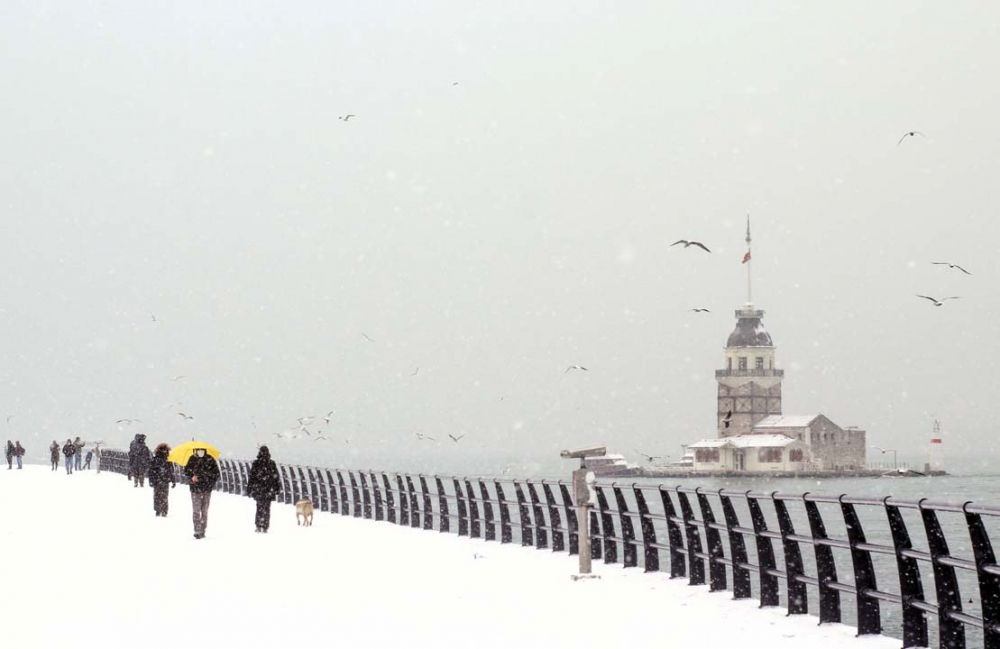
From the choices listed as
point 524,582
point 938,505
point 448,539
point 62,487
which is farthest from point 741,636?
point 62,487

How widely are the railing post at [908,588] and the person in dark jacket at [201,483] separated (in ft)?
54.1

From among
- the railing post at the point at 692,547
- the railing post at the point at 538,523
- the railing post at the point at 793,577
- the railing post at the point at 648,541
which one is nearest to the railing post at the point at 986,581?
the railing post at the point at 793,577

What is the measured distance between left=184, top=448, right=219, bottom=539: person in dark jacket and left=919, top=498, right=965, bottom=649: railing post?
17.2 metres

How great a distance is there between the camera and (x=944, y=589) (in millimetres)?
10641

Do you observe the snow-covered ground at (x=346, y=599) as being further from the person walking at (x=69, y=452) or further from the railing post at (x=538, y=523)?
the person walking at (x=69, y=452)

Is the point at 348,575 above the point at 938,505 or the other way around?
the other way around

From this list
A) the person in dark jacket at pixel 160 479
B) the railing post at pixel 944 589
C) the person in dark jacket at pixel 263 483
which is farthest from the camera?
the person in dark jacket at pixel 160 479

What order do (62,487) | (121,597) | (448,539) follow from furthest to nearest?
(62,487), (448,539), (121,597)

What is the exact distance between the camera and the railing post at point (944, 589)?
34.8 ft

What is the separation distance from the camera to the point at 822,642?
11891mm

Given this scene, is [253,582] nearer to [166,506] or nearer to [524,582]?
[524,582]

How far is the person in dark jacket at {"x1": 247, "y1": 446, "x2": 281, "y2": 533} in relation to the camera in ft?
87.2

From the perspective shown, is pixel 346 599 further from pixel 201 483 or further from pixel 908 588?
pixel 201 483

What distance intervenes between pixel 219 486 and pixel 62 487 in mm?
5533
